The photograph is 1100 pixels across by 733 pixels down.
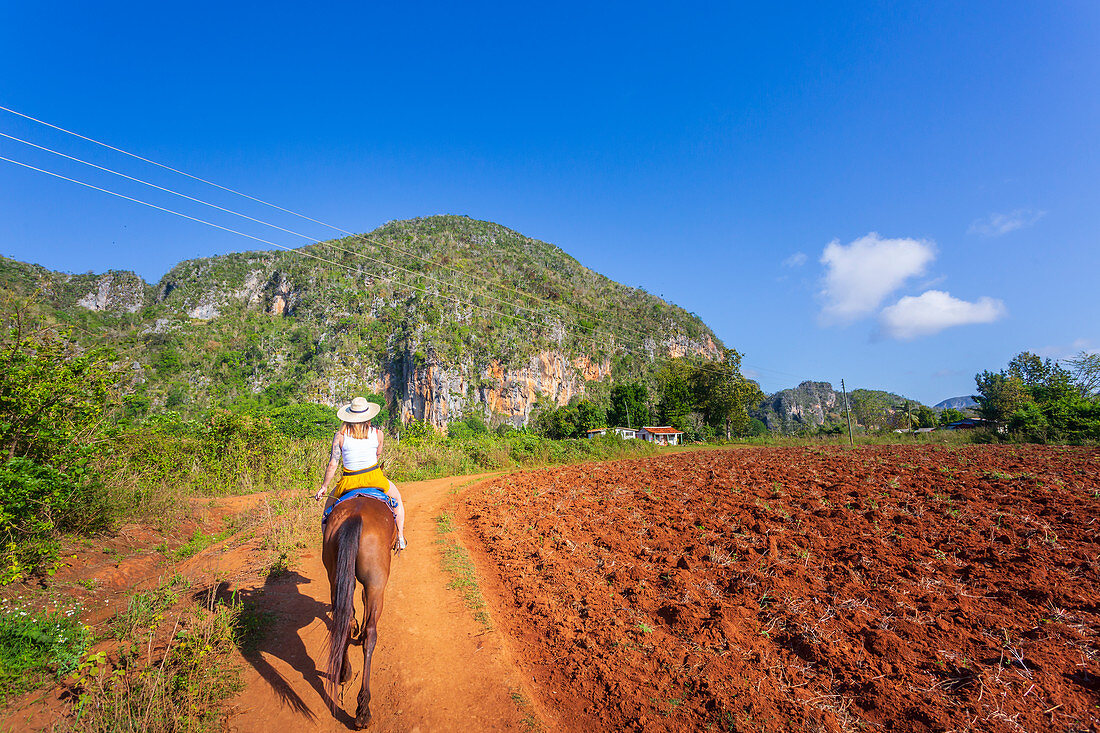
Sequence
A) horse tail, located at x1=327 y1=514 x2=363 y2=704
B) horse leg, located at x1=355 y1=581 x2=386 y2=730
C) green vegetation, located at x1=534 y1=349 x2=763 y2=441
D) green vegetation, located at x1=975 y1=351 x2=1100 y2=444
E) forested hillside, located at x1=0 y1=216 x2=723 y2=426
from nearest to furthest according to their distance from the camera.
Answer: horse leg, located at x1=355 y1=581 x2=386 y2=730 < horse tail, located at x1=327 y1=514 x2=363 y2=704 < green vegetation, located at x1=975 y1=351 x2=1100 y2=444 < green vegetation, located at x1=534 y1=349 x2=763 y2=441 < forested hillside, located at x1=0 y1=216 x2=723 y2=426

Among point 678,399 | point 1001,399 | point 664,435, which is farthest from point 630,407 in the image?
point 1001,399

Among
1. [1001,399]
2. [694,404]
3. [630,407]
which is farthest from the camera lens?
[630,407]

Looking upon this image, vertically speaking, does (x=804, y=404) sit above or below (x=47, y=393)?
above

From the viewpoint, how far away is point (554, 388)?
3162 inches

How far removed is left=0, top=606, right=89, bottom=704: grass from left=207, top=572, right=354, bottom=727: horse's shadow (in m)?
1.04

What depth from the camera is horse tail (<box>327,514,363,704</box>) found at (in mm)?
2969

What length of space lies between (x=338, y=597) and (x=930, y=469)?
14.0 metres

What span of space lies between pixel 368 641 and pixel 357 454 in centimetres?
159

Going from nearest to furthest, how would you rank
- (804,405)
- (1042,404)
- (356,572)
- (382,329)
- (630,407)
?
(356,572) → (1042,404) → (630,407) → (382,329) → (804,405)

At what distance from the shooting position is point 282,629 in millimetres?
4051

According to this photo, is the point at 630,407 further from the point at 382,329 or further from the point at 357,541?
the point at 357,541

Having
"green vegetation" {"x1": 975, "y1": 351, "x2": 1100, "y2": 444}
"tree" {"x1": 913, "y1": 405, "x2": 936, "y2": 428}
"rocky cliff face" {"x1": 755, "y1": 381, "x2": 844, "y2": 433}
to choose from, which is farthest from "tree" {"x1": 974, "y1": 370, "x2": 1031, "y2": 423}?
"rocky cliff face" {"x1": 755, "y1": 381, "x2": 844, "y2": 433}

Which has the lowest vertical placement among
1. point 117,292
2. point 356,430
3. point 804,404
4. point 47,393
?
point 356,430

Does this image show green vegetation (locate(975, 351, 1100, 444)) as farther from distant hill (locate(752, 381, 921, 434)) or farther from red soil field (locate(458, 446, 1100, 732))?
distant hill (locate(752, 381, 921, 434))
